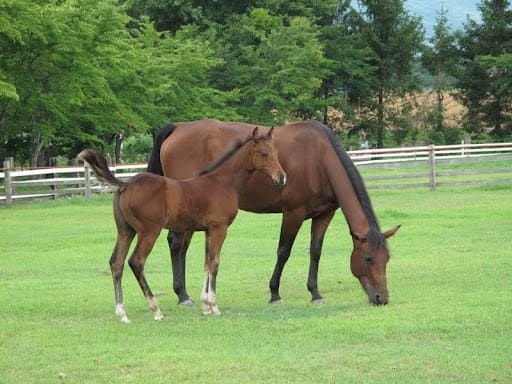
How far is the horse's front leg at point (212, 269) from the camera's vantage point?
9625 mm

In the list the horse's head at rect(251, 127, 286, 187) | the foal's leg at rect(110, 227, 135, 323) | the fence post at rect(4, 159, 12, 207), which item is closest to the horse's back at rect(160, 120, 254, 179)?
the horse's head at rect(251, 127, 286, 187)

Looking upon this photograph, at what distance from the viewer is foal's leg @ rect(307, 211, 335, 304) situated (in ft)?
34.8

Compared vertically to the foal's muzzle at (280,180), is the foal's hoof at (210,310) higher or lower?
lower

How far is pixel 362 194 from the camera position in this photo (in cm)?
1048

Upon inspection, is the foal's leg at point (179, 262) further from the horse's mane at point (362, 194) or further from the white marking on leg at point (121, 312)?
the horse's mane at point (362, 194)

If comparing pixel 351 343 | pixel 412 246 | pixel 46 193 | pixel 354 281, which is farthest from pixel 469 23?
pixel 351 343

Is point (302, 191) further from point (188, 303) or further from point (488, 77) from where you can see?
point (488, 77)

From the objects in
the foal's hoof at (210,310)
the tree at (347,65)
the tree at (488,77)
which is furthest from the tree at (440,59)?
the foal's hoof at (210,310)

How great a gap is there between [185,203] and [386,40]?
48048 mm

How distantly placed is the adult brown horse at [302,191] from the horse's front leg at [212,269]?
94cm

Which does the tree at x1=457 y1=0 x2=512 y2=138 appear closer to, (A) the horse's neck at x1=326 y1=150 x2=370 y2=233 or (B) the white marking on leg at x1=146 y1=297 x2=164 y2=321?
(A) the horse's neck at x1=326 y1=150 x2=370 y2=233

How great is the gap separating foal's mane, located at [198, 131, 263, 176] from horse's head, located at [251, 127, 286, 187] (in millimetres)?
102

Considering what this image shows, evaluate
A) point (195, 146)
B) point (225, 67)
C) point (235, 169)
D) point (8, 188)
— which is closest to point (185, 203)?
point (235, 169)

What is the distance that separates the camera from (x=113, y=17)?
31.5 meters
